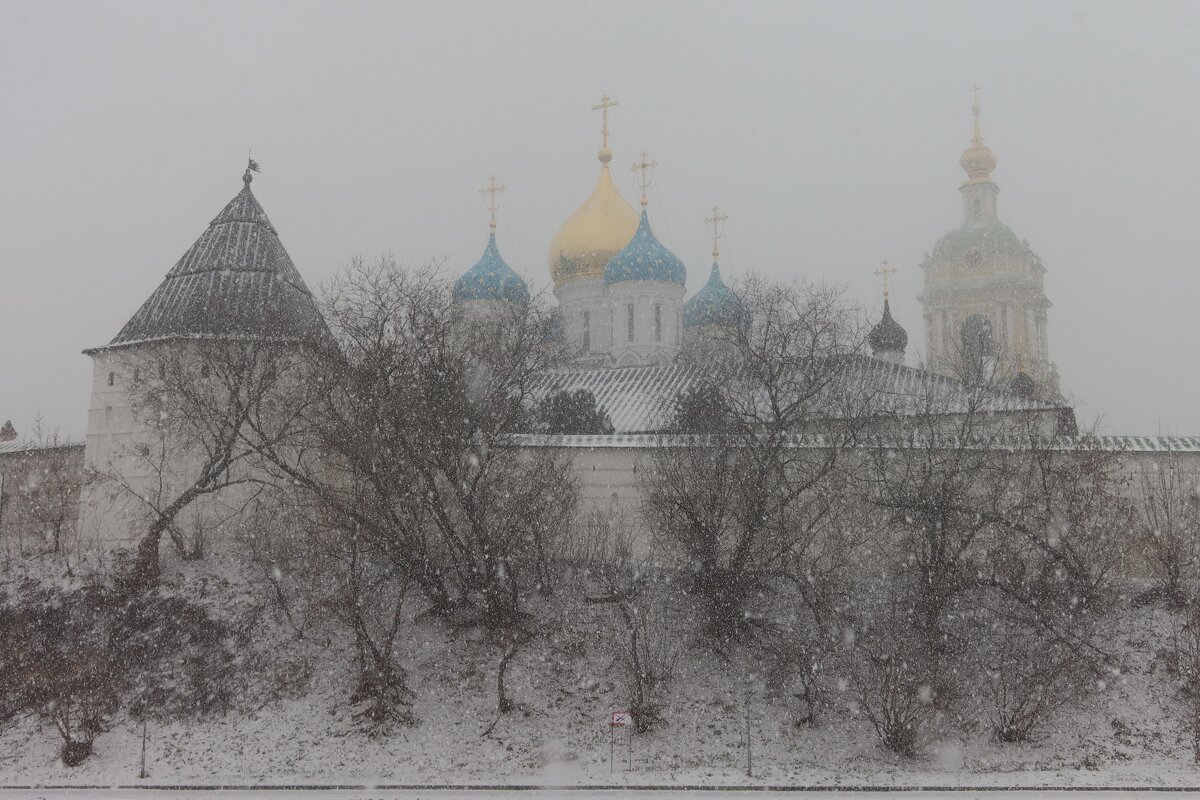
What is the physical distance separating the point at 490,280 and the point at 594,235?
3.40m

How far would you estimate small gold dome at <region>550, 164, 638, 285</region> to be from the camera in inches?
1351

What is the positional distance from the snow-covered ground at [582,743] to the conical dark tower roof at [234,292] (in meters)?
6.11

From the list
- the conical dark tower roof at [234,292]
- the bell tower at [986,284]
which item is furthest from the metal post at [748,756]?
the bell tower at [986,284]

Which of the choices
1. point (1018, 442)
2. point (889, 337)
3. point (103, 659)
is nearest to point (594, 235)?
point (889, 337)

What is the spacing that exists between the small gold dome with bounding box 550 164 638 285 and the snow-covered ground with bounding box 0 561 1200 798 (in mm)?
19863

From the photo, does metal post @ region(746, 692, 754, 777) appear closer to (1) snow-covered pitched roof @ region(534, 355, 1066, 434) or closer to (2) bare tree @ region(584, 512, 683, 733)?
(2) bare tree @ region(584, 512, 683, 733)

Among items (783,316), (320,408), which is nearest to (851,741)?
(783,316)

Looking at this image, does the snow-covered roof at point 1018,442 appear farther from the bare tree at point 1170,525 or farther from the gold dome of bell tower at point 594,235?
the gold dome of bell tower at point 594,235

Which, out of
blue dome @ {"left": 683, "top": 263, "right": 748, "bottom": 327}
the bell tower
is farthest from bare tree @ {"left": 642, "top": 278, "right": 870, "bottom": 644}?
the bell tower

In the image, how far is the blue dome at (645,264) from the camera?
105 ft

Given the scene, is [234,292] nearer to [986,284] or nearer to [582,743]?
[582,743]

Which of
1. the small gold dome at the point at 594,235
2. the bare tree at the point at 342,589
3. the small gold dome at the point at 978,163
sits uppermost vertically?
the small gold dome at the point at 978,163

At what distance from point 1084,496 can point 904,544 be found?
2.80 metres

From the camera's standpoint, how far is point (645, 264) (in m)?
32.1
